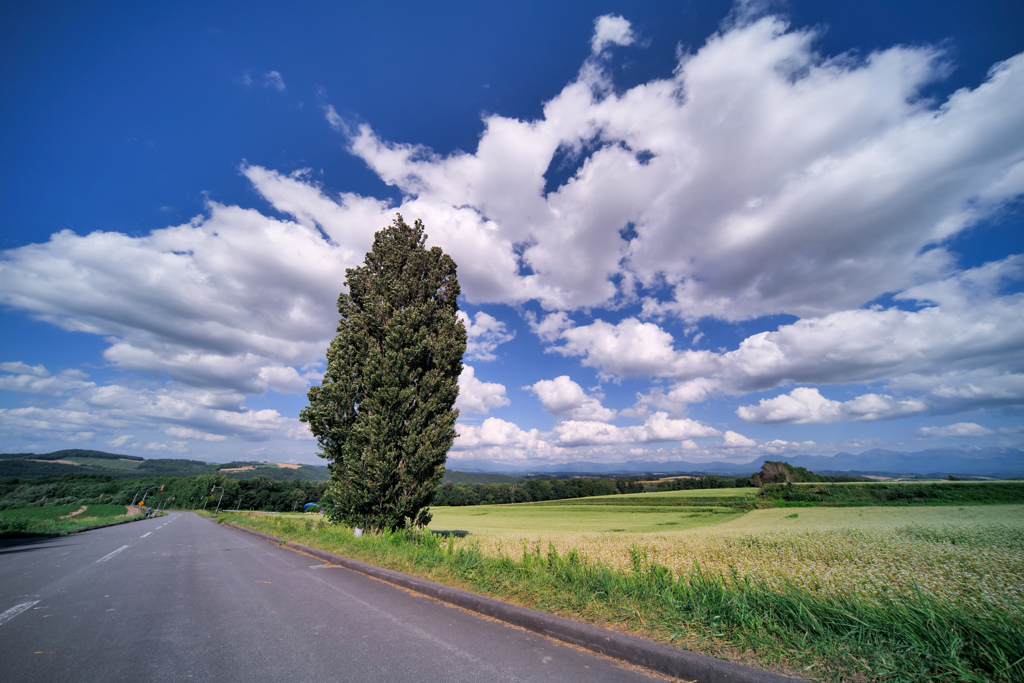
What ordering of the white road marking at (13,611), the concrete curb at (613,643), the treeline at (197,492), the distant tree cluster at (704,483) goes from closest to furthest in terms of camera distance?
the concrete curb at (613,643)
the white road marking at (13,611)
the distant tree cluster at (704,483)
the treeline at (197,492)

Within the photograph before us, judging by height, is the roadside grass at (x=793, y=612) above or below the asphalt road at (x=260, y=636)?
above

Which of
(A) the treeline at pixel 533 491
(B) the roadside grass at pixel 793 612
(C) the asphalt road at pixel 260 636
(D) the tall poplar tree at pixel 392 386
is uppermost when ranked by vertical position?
(D) the tall poplar tree at pixel 392 386

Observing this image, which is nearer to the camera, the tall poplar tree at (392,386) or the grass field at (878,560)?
the grass field at (878,560)

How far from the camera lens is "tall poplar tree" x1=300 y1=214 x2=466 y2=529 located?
1397 cm

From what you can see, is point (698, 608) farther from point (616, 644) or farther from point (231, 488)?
point (231, 488)

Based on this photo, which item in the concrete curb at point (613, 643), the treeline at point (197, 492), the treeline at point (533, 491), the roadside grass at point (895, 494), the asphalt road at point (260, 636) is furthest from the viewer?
the treeline at point (197, 492)

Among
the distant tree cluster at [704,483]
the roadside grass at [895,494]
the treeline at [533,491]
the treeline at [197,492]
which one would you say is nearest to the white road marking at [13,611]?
the roadside grass at [895,494]

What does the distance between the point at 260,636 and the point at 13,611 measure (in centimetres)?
483

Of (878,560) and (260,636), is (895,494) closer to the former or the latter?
(878,560)

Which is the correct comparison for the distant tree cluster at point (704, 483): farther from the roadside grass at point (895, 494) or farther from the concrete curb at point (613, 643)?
the concrete curb at point (613, 643)

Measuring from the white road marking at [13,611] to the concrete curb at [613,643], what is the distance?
5977 millimetres

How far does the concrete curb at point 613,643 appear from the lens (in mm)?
3133

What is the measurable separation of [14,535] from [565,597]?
1306 inches

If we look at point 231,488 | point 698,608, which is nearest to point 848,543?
point 698,608
